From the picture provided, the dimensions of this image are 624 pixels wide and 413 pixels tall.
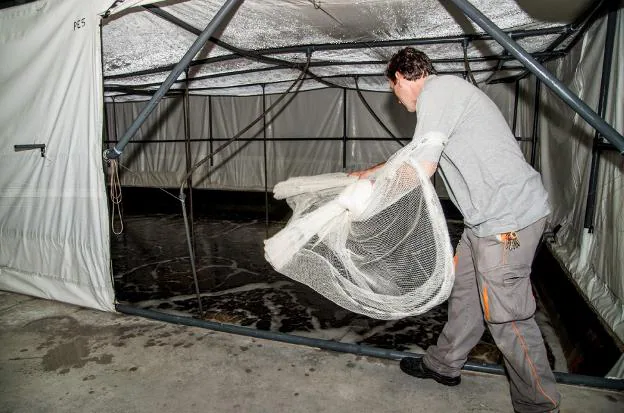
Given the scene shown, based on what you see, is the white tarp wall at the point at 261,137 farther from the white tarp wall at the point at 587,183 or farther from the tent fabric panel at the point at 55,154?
the tent fabric panel at the point at 55,154

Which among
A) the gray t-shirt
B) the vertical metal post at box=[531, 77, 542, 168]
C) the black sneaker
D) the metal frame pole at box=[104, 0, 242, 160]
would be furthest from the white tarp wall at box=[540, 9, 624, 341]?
the metal frame pole at box=[104, 0, 242, 160]

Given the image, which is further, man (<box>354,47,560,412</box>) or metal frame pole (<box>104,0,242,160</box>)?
metal frame pole (<box>104,0,242,160</box>)

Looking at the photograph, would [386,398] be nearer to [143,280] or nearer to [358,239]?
[358,239]

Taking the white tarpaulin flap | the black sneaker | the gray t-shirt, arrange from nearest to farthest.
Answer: the gray t-shirt → the black sneaker → the white tarpaulin flap

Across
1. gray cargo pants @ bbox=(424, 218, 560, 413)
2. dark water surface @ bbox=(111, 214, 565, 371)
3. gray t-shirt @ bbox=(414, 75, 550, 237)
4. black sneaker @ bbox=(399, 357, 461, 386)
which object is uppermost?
gray t-shirt @ bbox=(414, 75, 550, 237)

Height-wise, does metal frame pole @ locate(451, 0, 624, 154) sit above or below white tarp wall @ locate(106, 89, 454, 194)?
above

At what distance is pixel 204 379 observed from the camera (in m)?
2.00

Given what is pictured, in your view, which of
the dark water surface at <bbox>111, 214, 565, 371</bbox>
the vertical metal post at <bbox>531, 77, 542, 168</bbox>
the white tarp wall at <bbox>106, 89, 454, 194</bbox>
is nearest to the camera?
the dark water surface at <bbox>111, 214, 565, 371</bbox>

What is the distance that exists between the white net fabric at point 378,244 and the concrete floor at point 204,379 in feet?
1.41

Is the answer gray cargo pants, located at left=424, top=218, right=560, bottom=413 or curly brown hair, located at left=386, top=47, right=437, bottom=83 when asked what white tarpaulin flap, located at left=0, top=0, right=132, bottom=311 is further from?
gray cargo pants, located at left=424, top=218, right=560, bottom=413

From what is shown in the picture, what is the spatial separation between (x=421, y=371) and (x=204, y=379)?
3.65 ft

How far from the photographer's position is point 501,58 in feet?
11.7

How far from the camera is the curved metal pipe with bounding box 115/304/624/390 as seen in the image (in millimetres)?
1865

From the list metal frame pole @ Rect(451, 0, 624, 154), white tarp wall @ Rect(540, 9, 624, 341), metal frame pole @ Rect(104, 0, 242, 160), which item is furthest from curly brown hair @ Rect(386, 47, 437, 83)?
white tarp wall @ Rect(540, 9, 624, 341)
